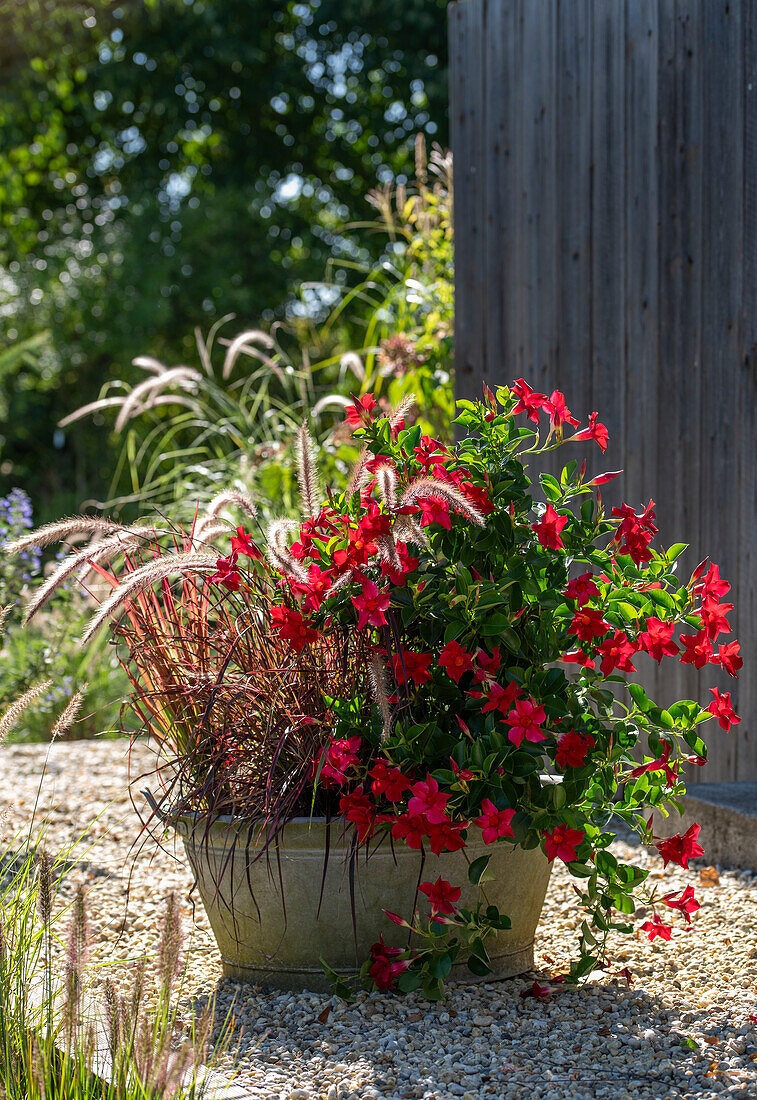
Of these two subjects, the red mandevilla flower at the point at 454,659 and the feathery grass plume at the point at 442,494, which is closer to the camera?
the feathery grass plume at the point at 442,494

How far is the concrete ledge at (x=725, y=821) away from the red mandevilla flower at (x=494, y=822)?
0.95 m

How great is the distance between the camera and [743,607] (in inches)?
99.3

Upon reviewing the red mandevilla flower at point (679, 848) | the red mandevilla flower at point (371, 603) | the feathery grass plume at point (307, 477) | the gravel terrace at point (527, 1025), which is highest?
the feathery grass plume at point (307, 477)

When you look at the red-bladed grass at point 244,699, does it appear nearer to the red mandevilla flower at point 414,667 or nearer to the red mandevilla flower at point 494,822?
the red mandevilla flower at point 414,667

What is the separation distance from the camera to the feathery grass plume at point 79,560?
1414 millimetres

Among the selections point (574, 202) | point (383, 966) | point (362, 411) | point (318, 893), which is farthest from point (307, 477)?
point (574, 202)

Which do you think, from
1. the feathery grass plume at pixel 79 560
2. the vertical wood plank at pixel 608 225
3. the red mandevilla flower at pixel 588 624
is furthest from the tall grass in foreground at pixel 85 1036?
the vertical wood plank at pixel 608 225

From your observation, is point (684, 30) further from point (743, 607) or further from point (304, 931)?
point (304, 931)

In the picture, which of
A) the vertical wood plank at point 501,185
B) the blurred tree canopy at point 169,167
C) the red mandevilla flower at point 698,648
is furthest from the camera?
the blurred tree canopy at point 169,167

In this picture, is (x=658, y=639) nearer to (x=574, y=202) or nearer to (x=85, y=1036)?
(x=85, y=1036)

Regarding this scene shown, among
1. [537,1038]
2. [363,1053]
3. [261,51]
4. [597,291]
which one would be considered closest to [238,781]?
[363,1053]

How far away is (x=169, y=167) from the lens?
11.2 m

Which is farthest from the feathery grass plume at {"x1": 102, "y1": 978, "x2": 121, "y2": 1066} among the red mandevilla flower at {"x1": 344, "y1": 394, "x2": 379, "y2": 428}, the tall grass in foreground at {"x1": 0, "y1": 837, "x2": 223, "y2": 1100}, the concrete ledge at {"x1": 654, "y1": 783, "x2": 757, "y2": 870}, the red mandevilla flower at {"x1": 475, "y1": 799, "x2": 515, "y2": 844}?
the concrete ledge at {"x1": 654, "y1": 783, "x2": 757, "y2": 870}

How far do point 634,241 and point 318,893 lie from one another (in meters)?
1.97
